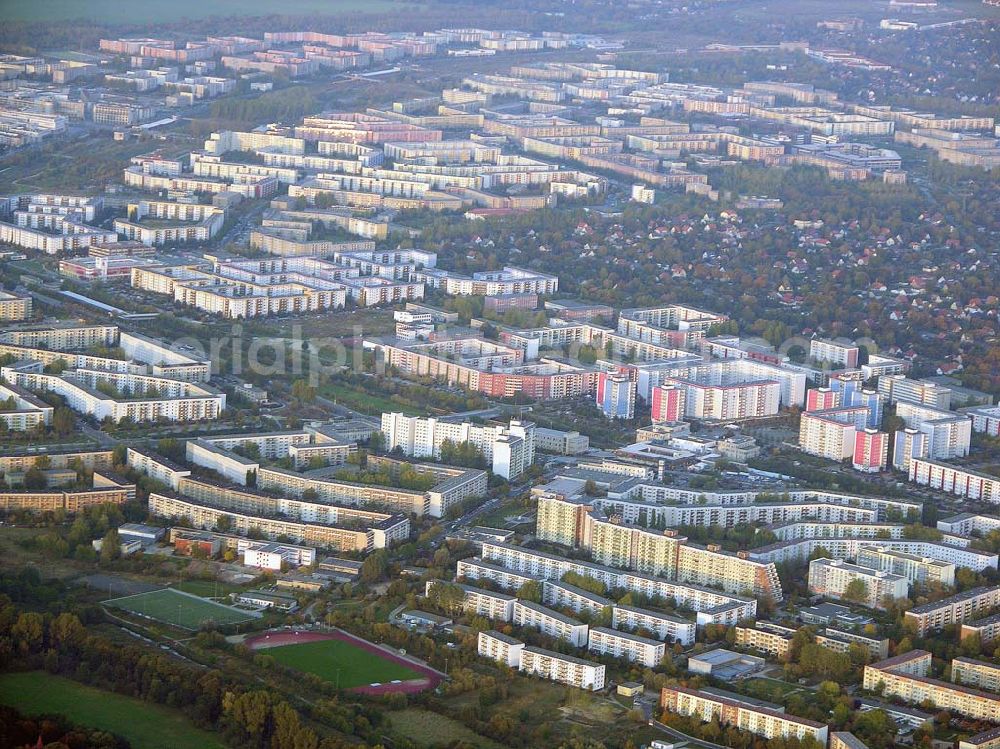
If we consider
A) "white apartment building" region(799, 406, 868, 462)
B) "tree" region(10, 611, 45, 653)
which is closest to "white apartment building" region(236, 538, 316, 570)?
"tree" region(10, 611, 45, 653)

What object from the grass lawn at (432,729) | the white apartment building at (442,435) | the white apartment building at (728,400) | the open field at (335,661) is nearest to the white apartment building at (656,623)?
the open field at (335,661)

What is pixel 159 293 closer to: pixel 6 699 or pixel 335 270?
pixel 335 270

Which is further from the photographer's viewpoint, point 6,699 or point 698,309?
point 698,309

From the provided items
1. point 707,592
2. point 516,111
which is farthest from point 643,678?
point 516,111

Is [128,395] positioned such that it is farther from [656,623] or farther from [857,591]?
[857,591]

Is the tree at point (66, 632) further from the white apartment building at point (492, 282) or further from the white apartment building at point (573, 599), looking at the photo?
the white apartment building at point (492, 282)
